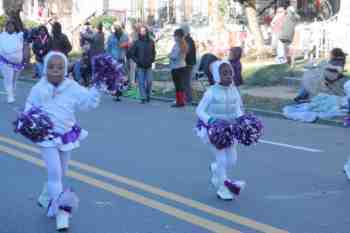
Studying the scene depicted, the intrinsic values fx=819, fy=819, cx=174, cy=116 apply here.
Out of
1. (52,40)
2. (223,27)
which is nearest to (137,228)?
(52,40)

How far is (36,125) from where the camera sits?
6.77m

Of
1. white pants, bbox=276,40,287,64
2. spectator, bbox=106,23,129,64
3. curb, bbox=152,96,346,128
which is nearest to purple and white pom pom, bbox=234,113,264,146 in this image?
curb, bbox=152,96,346,128

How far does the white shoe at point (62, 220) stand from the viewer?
679 cm

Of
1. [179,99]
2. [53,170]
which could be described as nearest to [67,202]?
[53,170]

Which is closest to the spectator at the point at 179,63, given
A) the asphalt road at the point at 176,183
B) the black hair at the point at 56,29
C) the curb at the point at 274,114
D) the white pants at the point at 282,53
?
the curb at the point at 274,114

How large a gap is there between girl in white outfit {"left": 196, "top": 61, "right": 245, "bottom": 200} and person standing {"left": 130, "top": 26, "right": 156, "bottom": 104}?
9740 mm

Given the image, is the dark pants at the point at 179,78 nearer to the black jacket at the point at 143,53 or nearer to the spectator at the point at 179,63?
the spectator at the point at 179,63

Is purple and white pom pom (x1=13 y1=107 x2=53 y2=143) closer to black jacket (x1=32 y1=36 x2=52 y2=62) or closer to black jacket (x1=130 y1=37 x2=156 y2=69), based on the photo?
black jacket (x1=130 y1=37 x2=156 y2=69)

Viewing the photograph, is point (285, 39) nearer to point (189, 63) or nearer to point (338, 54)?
point (189, 63)

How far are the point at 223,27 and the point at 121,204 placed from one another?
18.9 m

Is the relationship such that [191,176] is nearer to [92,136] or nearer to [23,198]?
[23,198]

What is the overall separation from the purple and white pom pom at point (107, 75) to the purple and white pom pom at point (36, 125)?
644mm

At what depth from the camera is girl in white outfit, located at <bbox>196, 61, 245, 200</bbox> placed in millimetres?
7973

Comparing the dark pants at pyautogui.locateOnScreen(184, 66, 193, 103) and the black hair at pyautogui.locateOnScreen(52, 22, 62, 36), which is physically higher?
the black hair at pyautogui.locateOnScreen(52, 22, 62, 36)
